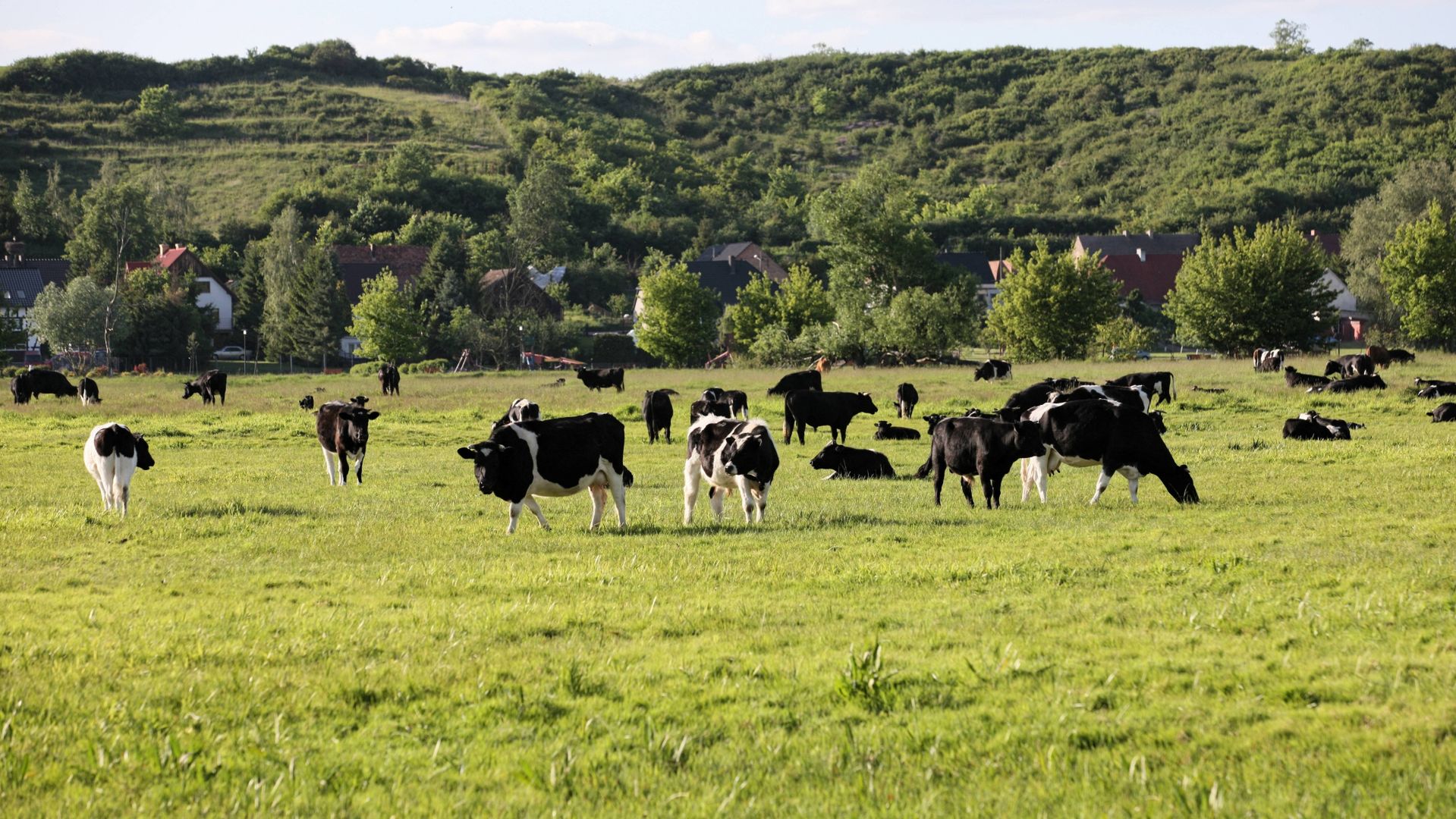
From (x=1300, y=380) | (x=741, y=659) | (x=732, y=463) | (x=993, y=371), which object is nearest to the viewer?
(x=741, y=659)

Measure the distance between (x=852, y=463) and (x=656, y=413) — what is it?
→ 9.27 m

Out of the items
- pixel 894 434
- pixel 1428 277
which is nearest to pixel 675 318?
pixel 1428 277

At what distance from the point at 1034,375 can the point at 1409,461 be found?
28663mm

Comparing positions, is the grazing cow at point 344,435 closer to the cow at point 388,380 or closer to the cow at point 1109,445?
the cow at point 1109,445

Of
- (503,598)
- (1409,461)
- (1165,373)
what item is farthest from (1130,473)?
(1165,373)

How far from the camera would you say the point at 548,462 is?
15.7 m

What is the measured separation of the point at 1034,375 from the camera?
4997cm

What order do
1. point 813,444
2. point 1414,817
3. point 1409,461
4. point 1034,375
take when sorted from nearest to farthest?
point 1414,817 → point 1409,461 → point 813,444 → point 1034,375

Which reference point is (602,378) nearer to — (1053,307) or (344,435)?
(344,435)

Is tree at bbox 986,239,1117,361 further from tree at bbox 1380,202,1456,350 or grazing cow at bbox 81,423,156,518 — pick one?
grazing cow at bbox 81,423,156,518

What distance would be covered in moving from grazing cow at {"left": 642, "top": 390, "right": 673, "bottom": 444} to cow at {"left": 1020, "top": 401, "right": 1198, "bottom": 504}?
1427 centimetres

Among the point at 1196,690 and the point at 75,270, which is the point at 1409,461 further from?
the point at 75,270

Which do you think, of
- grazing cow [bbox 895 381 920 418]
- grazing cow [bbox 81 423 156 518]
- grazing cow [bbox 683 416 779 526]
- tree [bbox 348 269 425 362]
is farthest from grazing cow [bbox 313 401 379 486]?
tree [bbox 348 269 425 362]

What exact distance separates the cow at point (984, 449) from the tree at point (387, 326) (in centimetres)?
6986
